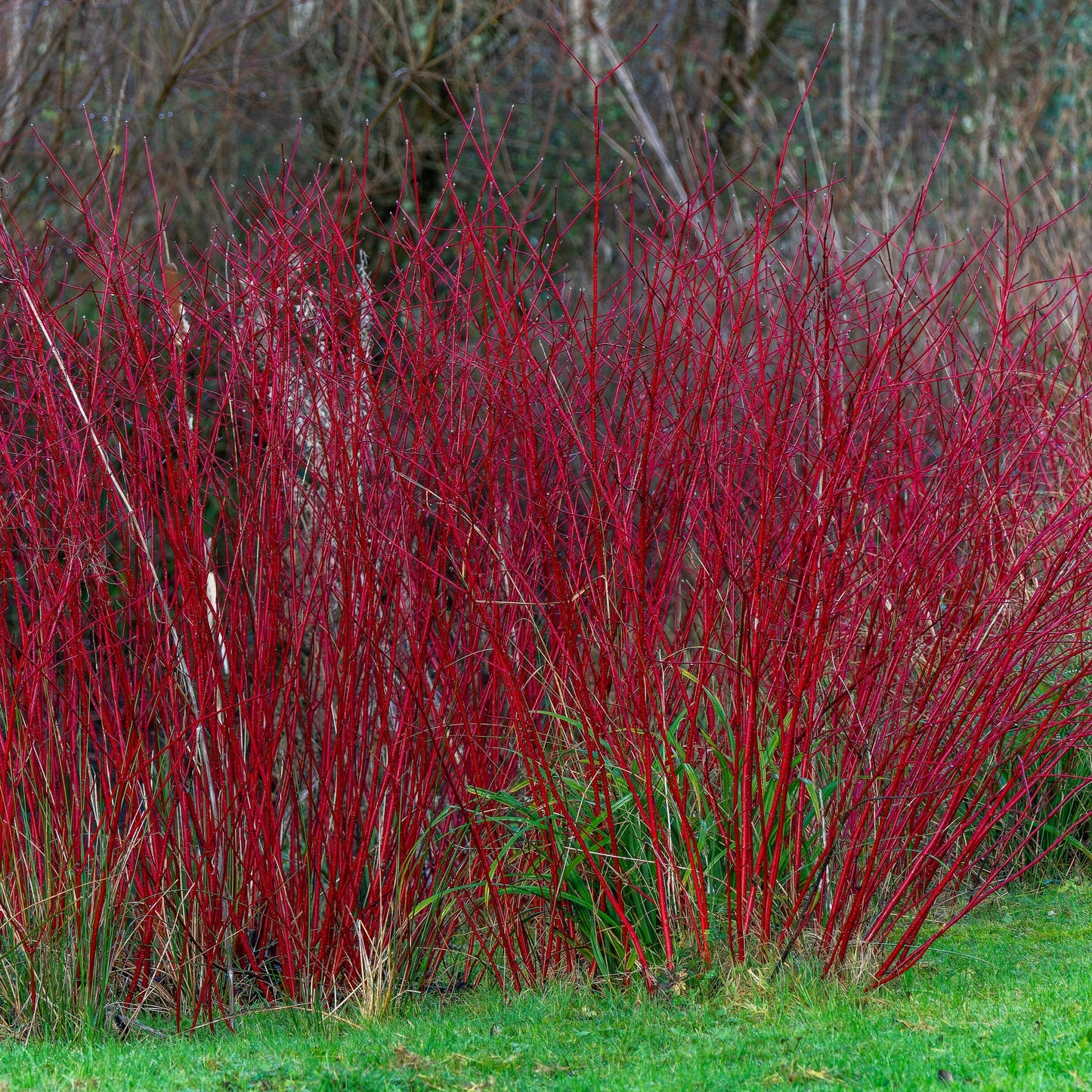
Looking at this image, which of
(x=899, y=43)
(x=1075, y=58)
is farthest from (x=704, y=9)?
(x=1075, y=58)

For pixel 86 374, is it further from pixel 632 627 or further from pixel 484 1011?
pixel 484 1011

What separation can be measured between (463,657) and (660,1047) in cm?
129

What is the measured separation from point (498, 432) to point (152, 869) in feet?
5.68

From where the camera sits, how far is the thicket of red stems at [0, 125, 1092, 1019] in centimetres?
379

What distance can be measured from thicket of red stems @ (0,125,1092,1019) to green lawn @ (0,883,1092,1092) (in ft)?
0.67

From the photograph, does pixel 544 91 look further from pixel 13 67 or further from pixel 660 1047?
pixel 660 1047

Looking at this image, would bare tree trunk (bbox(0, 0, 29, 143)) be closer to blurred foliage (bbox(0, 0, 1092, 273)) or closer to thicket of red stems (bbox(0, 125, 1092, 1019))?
blurred foliage (bbox(0, 0, 1092, 273))

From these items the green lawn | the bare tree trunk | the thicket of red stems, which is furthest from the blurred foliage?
the green lawn

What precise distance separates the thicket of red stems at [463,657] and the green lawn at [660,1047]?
0.21 metres

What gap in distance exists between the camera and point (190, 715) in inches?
164

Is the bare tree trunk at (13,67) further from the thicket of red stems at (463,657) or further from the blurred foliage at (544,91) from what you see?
the thicket of red stems at (463,657)

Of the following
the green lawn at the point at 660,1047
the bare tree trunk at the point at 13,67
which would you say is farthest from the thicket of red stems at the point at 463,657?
Result: the bare tree trunk at the point at 13,67

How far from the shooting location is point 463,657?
4133 mm

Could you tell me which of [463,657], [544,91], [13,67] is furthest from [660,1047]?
[544,91]
